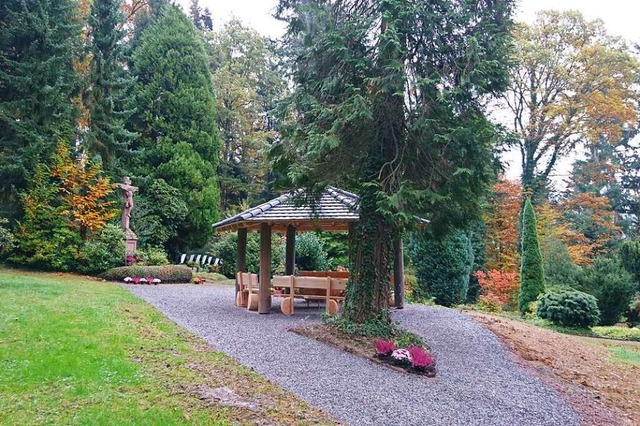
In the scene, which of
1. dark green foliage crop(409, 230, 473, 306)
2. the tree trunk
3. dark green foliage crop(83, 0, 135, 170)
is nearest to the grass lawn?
the tree trunk

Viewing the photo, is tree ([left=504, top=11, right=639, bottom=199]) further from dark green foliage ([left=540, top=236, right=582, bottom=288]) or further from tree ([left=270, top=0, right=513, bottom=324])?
tree ([left=270, top=0, right=513, bottom=324])

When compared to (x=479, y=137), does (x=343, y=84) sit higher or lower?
higher

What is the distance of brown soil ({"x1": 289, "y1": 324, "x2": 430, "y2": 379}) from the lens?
6.67 metres

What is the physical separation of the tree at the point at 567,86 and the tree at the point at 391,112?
16.4 metres

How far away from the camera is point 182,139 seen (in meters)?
23.7

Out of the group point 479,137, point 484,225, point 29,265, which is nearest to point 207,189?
point 29,265

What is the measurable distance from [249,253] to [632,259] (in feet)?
46.5

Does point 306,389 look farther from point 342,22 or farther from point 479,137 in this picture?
point 342,22

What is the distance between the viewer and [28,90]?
56.0ft

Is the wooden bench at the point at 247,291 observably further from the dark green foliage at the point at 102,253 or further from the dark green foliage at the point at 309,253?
the dark green foliage at the point at 102,253

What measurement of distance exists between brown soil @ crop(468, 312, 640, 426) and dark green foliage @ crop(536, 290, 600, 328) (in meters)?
2.43

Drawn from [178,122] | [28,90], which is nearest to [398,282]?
[28,90]

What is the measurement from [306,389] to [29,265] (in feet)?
48.3

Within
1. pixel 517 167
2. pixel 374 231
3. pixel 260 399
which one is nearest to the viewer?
pixel 260 399
